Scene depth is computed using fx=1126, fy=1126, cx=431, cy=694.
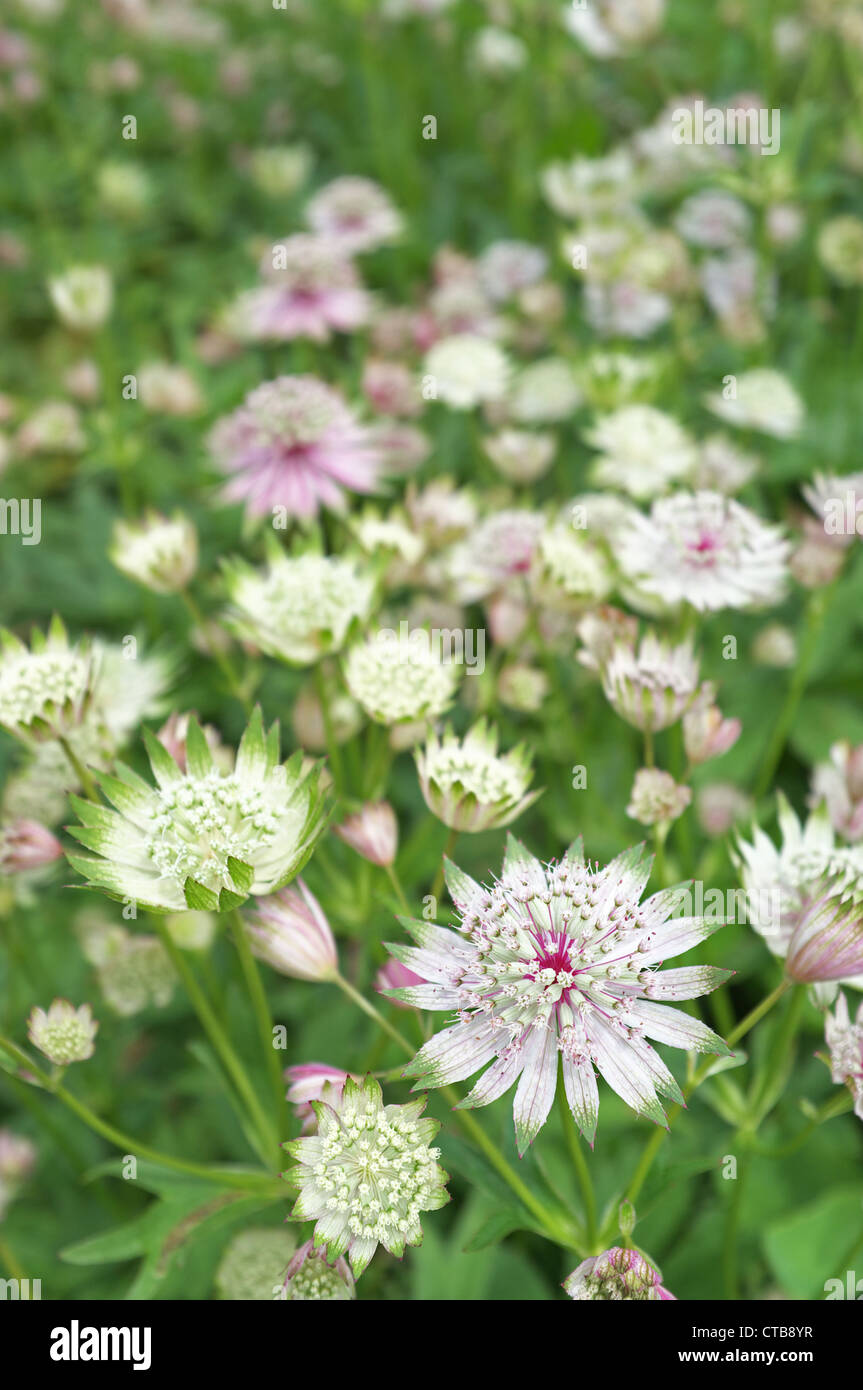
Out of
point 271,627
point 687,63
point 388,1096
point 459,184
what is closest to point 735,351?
point 459,184

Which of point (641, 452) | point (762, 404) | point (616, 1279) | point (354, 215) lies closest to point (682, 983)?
point (616, 1279)

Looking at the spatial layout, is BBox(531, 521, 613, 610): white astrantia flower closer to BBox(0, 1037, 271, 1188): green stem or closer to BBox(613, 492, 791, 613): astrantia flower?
BBox(613, 492, 791, 613): astrantia flower

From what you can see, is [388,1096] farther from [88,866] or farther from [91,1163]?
[88,866]

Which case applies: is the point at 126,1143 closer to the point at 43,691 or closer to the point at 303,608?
the point at 43,691

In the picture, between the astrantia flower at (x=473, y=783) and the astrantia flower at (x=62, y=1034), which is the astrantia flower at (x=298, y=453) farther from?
the astrantia flower at (x=62, y=1034)

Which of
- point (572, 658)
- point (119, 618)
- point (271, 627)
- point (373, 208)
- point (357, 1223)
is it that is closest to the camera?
point (357, 1223)
